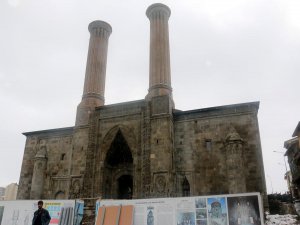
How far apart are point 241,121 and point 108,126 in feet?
25.5

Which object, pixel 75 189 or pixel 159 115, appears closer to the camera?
pixel 159 115

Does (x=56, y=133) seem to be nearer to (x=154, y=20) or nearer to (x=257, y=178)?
(x=154, y=20)

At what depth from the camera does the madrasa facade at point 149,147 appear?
14.8 meters

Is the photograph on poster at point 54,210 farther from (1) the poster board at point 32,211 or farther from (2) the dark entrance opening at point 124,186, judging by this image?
(2) the dark entrance opening at point 124,186

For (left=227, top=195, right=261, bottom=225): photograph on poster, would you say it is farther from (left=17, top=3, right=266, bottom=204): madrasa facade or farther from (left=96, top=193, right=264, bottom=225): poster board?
(left=17, top=3, right=266, bottom=204): madrasa facade

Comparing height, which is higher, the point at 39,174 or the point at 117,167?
the point at 117,167

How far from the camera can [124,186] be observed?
18391 millimetres

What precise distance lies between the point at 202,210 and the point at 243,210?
988 millimetres

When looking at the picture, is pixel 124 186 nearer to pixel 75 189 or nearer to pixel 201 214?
pixel 75 189

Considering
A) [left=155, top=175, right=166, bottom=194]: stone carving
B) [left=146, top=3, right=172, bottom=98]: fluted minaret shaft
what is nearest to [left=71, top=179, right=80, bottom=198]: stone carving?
[left=155, top=175, right=166, bottom=194]: stone carving

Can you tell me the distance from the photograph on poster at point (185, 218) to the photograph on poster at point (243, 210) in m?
0.91

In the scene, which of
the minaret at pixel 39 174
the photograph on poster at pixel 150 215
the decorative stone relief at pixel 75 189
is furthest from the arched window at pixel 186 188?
the minaret at pixel 39 174

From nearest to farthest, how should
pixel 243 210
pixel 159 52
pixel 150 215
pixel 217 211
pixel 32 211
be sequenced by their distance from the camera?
pixel 243 210, pixel 217 211, pixel 150 215, pixel 32 211, pixel 159 52

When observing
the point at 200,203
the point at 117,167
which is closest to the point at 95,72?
the point at 117,167
